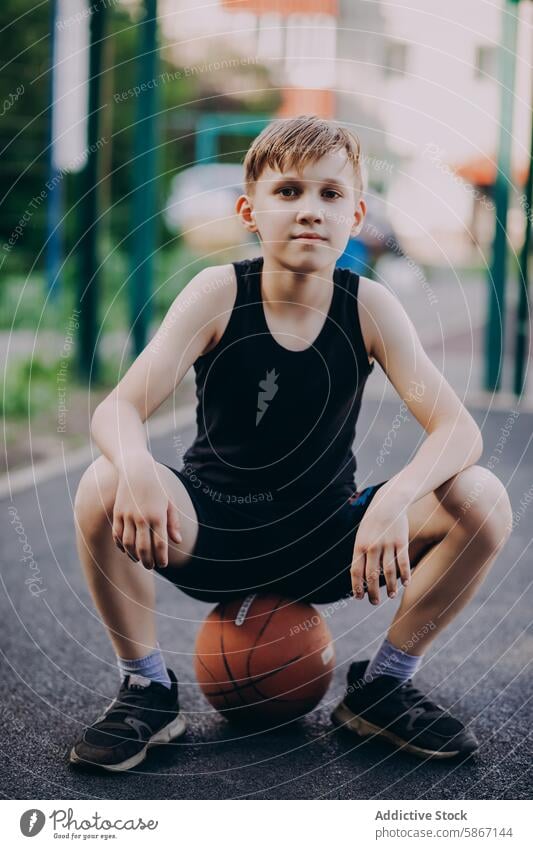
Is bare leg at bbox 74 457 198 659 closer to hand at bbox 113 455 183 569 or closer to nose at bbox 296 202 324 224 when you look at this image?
hand at bbox 113 455 183 569

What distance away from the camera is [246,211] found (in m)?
2.12

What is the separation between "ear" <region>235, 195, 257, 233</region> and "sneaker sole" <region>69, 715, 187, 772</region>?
971 millimetres

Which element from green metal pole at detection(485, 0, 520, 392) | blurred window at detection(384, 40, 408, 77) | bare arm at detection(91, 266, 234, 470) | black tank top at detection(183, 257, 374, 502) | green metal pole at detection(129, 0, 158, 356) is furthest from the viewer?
blurred window at detection(384, 40, 408, 77)

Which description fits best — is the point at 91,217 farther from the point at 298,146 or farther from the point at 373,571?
the point at 373,571

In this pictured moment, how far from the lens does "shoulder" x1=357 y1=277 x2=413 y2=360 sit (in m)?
2.05

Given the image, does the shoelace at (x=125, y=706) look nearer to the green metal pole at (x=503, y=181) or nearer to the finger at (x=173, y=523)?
the finger at (x=173, y=523)

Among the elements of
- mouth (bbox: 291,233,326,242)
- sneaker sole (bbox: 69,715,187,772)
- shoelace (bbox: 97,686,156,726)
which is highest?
mouth (bbox: 291,233,326,242)

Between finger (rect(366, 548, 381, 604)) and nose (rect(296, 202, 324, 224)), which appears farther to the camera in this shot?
nose (rect(296, 202, 324, 224))

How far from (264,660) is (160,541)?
41cm

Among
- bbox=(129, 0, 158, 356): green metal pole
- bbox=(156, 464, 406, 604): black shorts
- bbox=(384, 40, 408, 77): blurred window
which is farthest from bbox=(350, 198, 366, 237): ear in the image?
bbox=(384, 40, 408, 77): blurred window

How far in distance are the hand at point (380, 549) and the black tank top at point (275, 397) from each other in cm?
24
